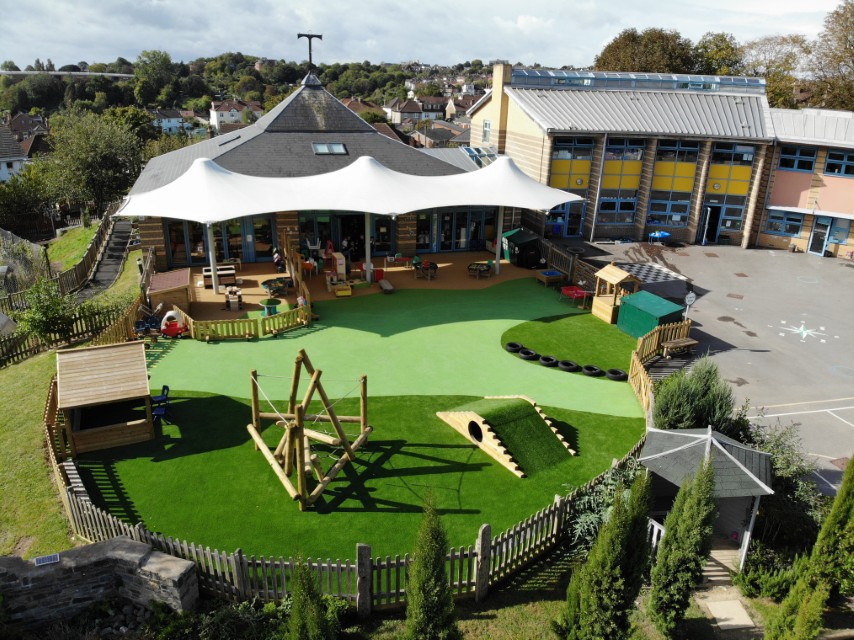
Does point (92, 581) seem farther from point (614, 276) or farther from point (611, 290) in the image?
point (611, 290)

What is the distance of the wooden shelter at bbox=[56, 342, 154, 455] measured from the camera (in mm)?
13797

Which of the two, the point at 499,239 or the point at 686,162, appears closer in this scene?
the point at 499,239

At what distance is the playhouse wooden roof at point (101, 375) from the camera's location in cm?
1377

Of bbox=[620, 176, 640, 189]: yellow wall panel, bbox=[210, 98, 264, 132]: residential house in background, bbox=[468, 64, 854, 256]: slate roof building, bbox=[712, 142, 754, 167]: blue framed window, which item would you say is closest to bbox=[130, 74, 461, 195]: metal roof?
bbox=[468, 64, 854, 256]: slate roof building

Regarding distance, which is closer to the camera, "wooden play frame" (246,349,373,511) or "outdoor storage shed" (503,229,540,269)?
"wooden play frame" (246,349,373,511)

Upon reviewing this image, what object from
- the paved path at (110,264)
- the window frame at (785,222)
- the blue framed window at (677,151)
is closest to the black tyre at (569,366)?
the blue framed window at (677,151)

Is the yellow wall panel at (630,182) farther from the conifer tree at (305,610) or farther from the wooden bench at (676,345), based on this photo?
the conifer tree at (305,610)

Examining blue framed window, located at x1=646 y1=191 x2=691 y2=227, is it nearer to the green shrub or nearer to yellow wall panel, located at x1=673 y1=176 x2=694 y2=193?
yellow wall panel, located at x1=673 y1=176 x2=694 y2=193

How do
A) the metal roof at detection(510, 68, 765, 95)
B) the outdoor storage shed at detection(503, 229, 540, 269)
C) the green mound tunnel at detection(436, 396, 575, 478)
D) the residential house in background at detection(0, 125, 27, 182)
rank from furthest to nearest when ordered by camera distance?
the residential house in background at detection(0, 125, 27, 182)
the metal roof at detection(510, 68, 765, 95)
the outdoor storage shed at detection(503, 229, 540, 269)
the green mound tunnel at detection(436, 396, 575, 478)

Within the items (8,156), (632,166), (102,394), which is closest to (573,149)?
(632,166)

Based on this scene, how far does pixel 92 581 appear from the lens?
1018 cm

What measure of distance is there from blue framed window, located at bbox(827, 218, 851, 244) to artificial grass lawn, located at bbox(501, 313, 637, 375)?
61.4ft

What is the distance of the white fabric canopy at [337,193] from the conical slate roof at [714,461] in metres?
14.0

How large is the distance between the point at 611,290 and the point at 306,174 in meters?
14.3
